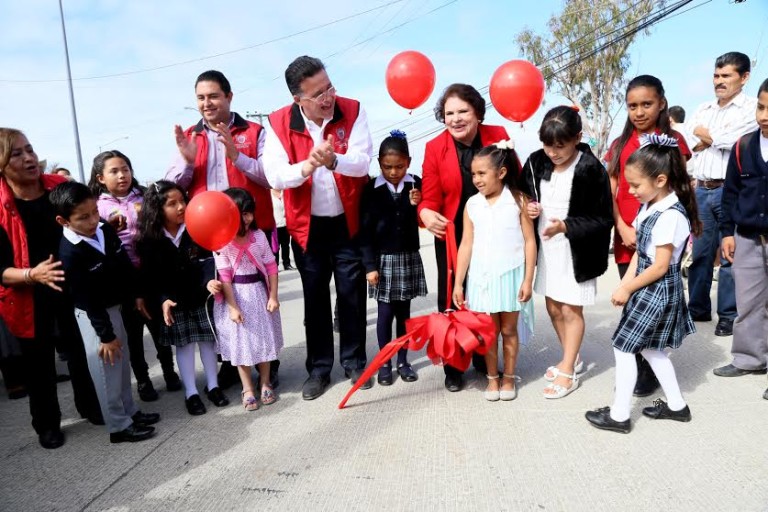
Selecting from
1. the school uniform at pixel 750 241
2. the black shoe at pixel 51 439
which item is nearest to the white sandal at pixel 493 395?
the school uniform at pixel 750 241

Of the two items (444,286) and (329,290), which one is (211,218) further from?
(444,286)

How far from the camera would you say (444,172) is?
10.3 feet

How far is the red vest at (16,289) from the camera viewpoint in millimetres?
2744

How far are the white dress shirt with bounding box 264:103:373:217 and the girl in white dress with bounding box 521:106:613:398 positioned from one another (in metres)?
1.02

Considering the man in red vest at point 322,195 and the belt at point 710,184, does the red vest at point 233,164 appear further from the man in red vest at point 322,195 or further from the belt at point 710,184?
the belt at point 710,184

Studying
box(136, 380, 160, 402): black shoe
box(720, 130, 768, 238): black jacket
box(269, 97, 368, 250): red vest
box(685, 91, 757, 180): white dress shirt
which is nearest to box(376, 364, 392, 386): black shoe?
box(269, 97, 368, 250): red vest

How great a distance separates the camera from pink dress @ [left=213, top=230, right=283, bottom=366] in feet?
10.5

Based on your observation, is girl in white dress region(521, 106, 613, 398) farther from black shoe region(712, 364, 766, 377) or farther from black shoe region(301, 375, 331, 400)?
black shoe region(301, 375, 331, 400)

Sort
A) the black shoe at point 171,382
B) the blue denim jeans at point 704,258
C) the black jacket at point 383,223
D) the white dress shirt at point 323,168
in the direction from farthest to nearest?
the blue denim jeans at point 704,258
the black shoe at point 171,382
the black jacket at point 383,223
the white dress shirt at point 323,168

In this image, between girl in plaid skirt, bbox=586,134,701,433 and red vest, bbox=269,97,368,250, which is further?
red vest, bbox=269,97,368,250

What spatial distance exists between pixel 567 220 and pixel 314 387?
191cm

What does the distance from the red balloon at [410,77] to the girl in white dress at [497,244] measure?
0.90 metres

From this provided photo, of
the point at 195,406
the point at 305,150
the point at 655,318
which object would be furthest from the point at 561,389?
the point at 195,406

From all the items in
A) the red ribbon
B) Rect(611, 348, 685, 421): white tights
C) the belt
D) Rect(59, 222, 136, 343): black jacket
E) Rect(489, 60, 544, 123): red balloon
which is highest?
Rect(489, 60, 544, 123): red balloon
